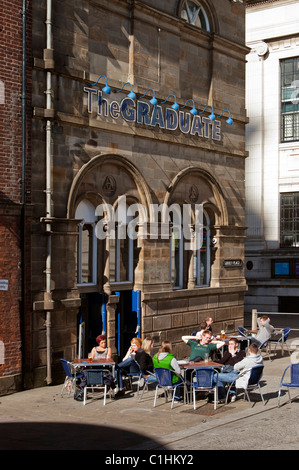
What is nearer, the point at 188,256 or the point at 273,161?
the point at 188,256

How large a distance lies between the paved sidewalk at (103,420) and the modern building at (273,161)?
19001 mm

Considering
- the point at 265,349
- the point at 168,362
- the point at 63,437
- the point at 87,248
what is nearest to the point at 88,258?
the point at 87,248

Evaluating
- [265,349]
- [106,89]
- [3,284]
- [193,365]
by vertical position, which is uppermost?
[106,89]

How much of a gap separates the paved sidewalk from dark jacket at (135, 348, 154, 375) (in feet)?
1.96

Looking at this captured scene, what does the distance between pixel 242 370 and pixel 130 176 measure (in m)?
6.74

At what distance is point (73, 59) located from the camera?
17844mm

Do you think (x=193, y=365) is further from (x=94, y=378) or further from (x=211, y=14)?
(x=211, y=14)

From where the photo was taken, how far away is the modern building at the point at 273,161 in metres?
35.4

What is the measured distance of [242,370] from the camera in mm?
Result: 15102

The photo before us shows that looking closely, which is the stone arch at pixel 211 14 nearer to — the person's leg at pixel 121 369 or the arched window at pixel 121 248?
the arched window at pixel 121 248

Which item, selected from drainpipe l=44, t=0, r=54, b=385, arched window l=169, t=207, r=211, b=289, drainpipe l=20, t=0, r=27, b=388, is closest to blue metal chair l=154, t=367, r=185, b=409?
drainpipe l=44, t=0, r=54, b=385

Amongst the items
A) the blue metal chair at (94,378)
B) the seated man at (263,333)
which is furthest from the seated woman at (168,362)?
the seated man at (263,333)

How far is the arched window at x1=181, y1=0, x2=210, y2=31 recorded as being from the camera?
2233cm
